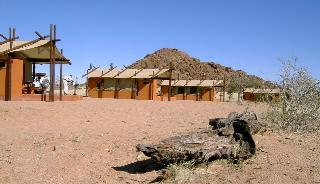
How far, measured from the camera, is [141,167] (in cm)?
792

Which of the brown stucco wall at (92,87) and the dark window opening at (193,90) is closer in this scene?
the brown stucco wall at (92,87)

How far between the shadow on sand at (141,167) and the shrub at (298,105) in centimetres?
460

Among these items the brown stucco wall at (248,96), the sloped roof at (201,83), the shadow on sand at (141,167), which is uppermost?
the sloped roof at (201,83)

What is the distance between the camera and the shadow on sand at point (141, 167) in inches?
304

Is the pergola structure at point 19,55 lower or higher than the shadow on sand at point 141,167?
higher

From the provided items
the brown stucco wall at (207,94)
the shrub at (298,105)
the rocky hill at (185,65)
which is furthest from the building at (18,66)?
the rocky hill at (185,65)

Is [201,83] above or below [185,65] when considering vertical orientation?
below

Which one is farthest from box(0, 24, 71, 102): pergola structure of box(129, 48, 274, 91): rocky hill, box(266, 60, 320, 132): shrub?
box(129, 48, 274, 91): rocky hill

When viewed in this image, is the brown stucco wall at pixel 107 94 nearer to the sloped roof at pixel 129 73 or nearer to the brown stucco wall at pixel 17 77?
the sloped roof at pixel 129 73

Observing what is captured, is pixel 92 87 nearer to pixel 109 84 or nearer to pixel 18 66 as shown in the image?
pixel 109 84

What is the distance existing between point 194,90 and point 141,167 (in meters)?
41.7

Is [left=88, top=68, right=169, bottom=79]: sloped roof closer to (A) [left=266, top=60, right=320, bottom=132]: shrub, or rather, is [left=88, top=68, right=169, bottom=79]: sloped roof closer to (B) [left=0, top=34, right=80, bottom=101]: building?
(B) [left=0, top=34, right=80, bottom=101]: building

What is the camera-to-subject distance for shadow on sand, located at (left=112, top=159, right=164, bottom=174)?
7719 millimetres

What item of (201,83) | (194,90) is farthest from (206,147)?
(194,90)
